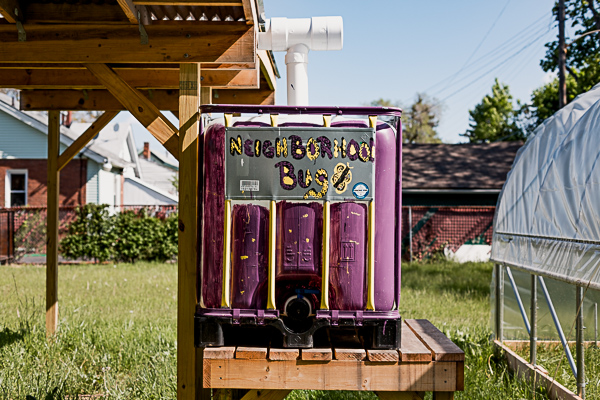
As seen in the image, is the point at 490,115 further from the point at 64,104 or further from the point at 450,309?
the point at 64,104

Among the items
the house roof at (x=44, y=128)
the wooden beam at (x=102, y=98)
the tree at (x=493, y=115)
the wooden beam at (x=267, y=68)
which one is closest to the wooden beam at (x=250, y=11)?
the wooden beam at (x=267, y=68)

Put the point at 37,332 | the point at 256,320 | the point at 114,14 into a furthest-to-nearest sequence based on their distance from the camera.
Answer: the point at 37,332 < the point at 114,14 < the point at 256,320

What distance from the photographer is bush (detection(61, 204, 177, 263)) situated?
17172 millimetres

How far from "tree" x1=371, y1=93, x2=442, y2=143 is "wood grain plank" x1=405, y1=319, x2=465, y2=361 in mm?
47859

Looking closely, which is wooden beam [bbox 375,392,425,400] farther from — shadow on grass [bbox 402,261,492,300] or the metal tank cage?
shadow on grass [bbox 402,261,492,300]

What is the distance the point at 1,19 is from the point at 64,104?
104 inches

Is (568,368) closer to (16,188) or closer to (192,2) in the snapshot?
(192,2)

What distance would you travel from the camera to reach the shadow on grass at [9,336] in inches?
244

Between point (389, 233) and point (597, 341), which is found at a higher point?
Answer: point (389, 233)

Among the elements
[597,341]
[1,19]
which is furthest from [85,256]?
[597,341]

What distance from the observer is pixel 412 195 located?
19359 mm

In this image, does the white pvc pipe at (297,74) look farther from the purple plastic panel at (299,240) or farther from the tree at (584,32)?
the tree at (584,32)

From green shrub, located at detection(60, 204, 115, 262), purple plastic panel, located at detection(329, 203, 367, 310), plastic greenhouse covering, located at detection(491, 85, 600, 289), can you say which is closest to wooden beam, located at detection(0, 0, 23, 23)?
purple plastic panel, located at detection(329, 203, 367, 310)

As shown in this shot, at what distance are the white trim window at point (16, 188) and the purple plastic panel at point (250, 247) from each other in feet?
64.2
